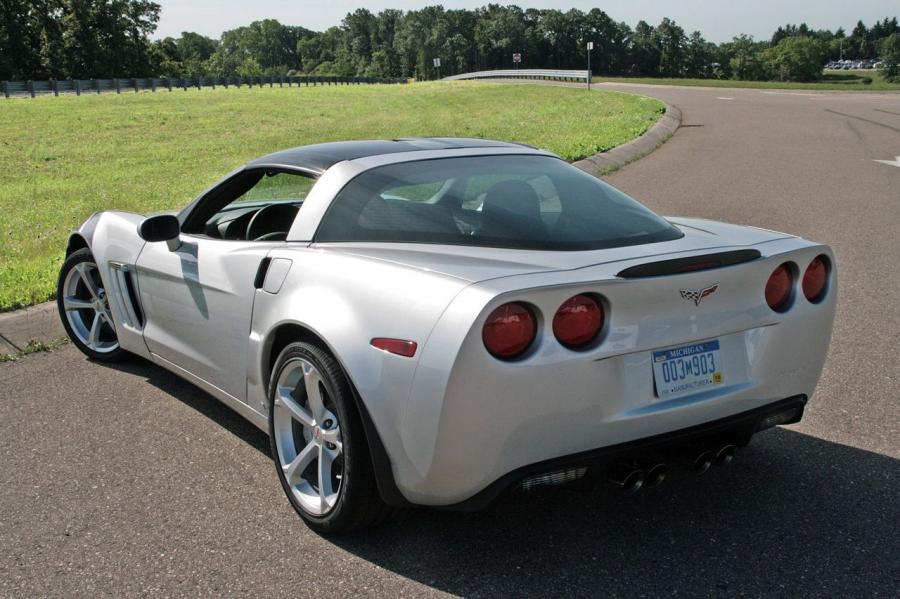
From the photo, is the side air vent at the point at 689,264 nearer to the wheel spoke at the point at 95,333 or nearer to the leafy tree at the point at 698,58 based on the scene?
the wheel spoke at the point at 95,333

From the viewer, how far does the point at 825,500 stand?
135 inches

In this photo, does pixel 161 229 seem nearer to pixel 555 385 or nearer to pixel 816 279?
pixel 555 385

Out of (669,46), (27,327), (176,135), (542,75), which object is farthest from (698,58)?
(27,327)

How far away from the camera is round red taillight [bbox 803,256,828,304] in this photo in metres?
3.41

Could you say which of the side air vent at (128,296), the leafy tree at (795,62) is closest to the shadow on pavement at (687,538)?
the side air vent at (128,296)

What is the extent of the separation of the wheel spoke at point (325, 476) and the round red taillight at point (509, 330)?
0.87m

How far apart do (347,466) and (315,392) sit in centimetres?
34

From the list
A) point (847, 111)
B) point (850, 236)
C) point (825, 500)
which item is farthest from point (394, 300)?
point (847, 111)

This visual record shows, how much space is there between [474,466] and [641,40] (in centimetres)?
16931

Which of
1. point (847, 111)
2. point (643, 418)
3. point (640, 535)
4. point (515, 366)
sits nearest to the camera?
point (515, 366)

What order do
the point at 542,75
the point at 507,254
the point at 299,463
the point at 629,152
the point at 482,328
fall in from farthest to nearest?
the point at 542,75 → the point at 629,152 → the point at 299,463 → the point at 507,254 → the point at 482,328

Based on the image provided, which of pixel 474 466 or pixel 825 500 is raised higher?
pixel 474 466

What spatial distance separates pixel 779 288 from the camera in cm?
333

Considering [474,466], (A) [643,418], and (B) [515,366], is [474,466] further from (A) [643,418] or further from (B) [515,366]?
(A) [643,418]
